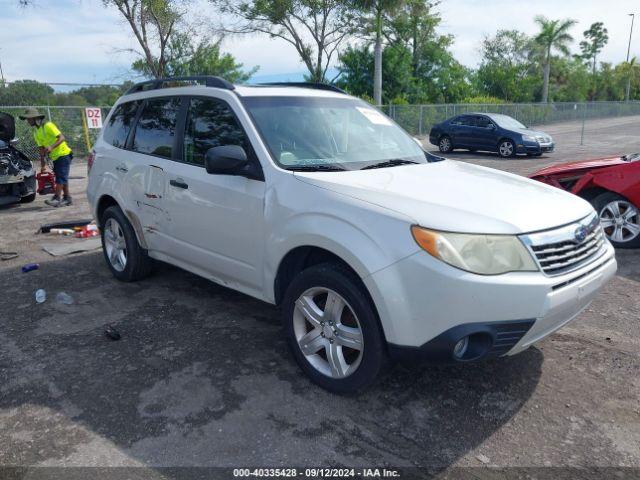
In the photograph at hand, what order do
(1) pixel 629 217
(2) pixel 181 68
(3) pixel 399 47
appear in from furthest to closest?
(3) pixel 399 47 < (2) pixel 181 68 < (1) pixel 629 217

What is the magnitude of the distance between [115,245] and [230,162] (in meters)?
2.51

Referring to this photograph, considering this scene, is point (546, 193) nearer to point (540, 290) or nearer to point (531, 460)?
point (540, 290)

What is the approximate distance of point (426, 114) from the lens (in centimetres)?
2723

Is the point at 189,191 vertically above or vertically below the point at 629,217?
above

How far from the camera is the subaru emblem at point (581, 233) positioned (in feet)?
9.77

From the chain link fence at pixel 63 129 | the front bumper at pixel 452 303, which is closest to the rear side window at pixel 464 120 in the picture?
the chain link fence at pixel 63 129

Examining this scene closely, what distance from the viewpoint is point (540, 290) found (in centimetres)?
265

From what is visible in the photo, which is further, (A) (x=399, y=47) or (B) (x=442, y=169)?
(A) (x=399, y=47)

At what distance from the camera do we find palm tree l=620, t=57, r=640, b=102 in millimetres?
67094

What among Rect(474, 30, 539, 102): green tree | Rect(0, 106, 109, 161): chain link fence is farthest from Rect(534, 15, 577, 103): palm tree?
Rect(0, 106, 109, 161): chain link fence

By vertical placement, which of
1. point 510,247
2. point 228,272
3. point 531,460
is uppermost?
point 510,247

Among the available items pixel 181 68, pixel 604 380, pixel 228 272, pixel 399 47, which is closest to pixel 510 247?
pixel 604 380

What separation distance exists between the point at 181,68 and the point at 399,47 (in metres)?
16.6

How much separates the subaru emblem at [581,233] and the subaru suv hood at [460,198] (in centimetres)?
7
